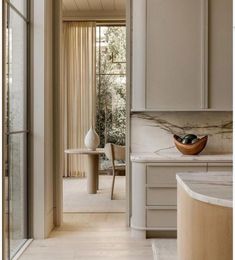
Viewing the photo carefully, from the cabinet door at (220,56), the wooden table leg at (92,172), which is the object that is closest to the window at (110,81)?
the wooden table leg at (92,172)

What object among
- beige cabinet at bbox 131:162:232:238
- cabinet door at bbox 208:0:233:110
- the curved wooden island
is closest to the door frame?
beige cabinet at bbox 131:162:232:238

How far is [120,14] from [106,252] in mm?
5677

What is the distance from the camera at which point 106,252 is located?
4238mm

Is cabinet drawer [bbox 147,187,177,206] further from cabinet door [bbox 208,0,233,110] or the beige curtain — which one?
the beige curtain

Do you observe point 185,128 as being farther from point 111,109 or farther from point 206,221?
point 111,109

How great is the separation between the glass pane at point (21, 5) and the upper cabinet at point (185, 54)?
1242mm

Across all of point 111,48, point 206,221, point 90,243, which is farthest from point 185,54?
point 111,48

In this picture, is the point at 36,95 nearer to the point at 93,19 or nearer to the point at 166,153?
the point at 166,153

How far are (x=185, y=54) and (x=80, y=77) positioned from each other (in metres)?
4.36

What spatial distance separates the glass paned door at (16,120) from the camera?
4016 millimetres

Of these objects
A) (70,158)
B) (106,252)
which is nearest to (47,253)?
(106,252)

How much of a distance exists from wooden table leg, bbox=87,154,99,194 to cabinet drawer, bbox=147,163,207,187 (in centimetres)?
268

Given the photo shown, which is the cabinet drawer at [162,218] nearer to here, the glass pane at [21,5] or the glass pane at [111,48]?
the glass pane at [21,5]

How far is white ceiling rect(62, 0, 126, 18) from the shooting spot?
8273mm
